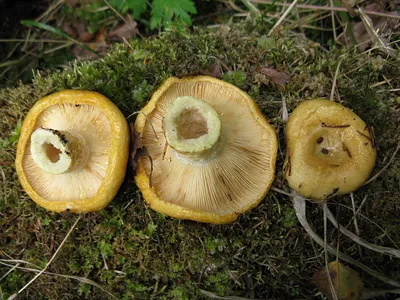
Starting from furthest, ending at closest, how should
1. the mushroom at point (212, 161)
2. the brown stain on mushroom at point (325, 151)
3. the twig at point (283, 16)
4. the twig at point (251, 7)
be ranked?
1. the twig at point (251, 7)
2. the twig at point (283, 16)
3. the brown stain on mushroom at point (325, 151)
4. the mushroom at point (212, 161)

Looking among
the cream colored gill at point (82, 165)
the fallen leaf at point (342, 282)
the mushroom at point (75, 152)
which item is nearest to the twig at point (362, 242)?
the fallen leaf at point (342, 282)

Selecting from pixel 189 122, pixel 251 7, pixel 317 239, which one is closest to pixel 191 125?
pixel 189 122

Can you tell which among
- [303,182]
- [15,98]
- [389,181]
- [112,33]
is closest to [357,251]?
[389,181]

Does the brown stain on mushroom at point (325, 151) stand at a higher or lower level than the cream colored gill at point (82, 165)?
lower

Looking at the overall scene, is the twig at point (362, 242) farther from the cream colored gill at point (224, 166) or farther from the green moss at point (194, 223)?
the cream colored gill at point (224, 166)

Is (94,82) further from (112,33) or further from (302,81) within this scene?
(302,81)

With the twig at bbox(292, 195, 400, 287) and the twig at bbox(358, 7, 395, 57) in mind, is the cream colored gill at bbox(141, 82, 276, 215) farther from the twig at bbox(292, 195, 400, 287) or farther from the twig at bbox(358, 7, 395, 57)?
the twig at bbox(358, 7, 395, 57)

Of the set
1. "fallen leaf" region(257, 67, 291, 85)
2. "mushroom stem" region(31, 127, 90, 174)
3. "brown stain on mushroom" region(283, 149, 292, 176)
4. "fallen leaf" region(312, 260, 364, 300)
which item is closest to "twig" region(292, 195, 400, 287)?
"fallen leaf" region(312, 260, 364, 300)
